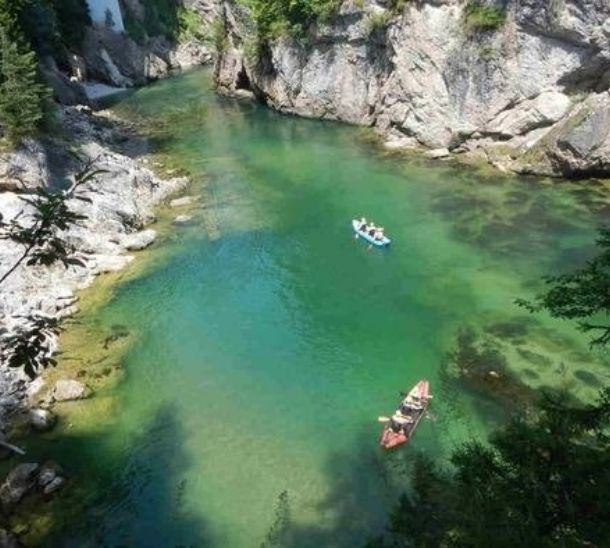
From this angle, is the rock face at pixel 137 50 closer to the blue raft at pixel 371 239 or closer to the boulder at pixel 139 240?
the boulder at pixel 139 240

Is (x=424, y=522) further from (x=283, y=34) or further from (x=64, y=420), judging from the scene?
(x=283, y=34)

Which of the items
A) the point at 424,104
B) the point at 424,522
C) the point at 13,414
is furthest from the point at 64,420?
the point at 424,104

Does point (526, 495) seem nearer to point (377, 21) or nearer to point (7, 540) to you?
point (7, 540)

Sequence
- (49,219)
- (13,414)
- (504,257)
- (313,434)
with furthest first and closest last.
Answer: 1. (504,257)
2. (13,414)
3. (313,434)
4. (49,219)

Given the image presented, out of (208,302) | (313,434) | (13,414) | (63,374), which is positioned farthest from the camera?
(208,302)

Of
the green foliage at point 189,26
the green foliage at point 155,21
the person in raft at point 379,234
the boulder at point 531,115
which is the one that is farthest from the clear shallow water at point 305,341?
the green foliage at point 189,26

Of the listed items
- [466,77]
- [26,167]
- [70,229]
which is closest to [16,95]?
[26,167]

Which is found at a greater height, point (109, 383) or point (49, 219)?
point (49, 219)
